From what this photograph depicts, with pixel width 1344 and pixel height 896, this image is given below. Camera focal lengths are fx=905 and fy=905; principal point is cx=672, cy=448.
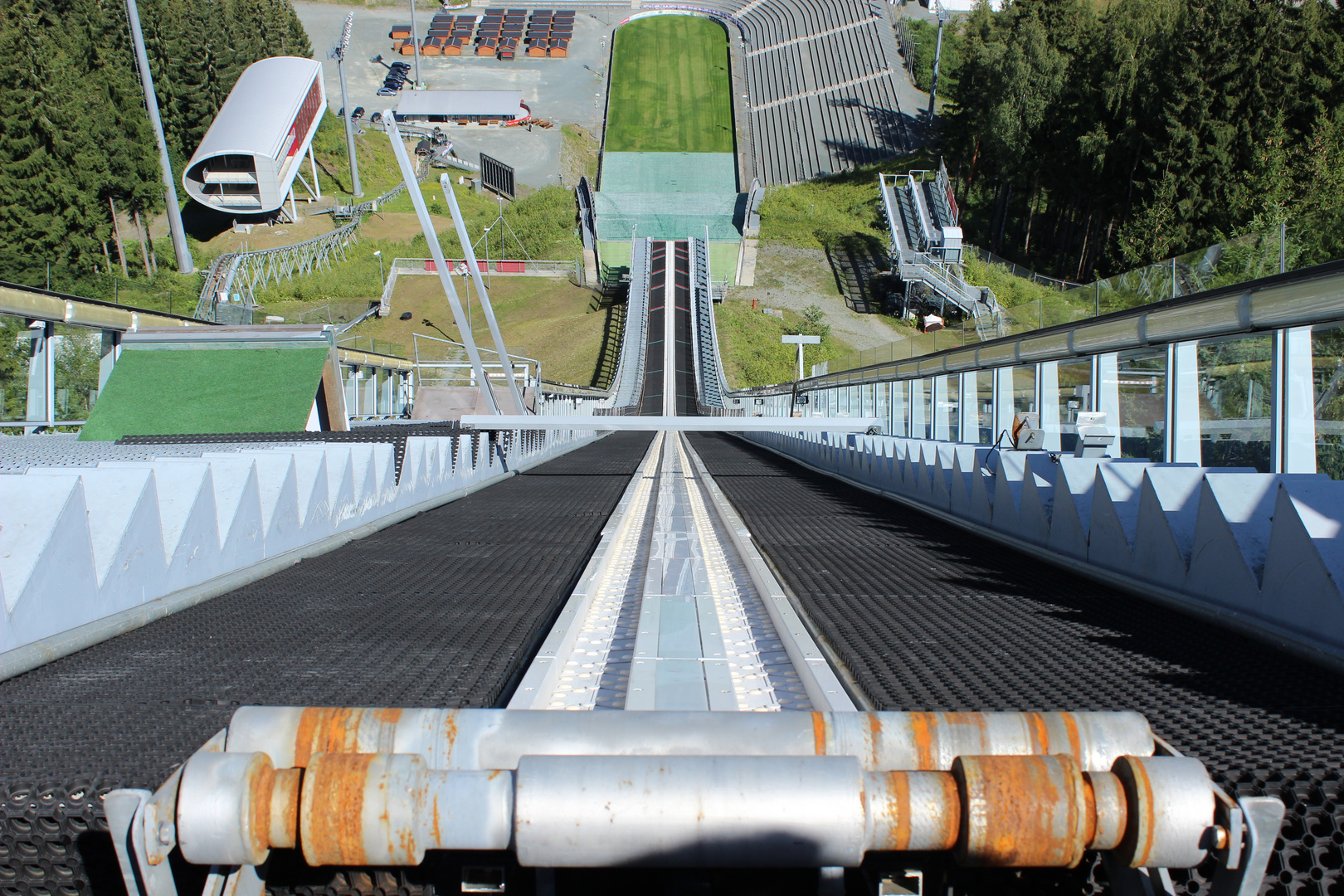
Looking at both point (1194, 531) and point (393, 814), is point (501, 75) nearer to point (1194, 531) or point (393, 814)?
point (1194, 531)

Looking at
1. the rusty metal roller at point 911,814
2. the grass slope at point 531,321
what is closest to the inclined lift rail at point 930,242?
the grass slope at point 531,321

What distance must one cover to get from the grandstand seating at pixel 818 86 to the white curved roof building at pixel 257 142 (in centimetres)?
3806

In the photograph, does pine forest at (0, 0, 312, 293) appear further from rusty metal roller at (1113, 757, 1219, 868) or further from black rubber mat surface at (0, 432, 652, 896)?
rusty metal roller at (1113, 757, 1219, 868)

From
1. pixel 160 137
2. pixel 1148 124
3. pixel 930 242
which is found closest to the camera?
pixel 160 137

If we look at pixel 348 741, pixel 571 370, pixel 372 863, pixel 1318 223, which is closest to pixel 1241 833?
pixel 372 863

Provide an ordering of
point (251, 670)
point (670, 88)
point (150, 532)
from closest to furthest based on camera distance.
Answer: point (251, 670) < point (150, 532) < point (670, 88)

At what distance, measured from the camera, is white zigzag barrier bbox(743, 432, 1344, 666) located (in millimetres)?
3223

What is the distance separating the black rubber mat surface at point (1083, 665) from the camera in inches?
85.0

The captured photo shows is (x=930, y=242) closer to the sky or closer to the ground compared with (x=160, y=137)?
closer to the ground

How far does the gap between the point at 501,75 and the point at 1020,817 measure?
108160 mm

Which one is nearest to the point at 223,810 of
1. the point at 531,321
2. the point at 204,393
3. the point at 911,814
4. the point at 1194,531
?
the point at 911,814

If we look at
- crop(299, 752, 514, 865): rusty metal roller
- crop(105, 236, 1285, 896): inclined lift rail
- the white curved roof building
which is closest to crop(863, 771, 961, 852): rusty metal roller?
crop(105, 236, 1285, 896): inclined lift rail

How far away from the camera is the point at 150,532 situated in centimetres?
402

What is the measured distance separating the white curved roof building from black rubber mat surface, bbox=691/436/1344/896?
63726 millimetres
